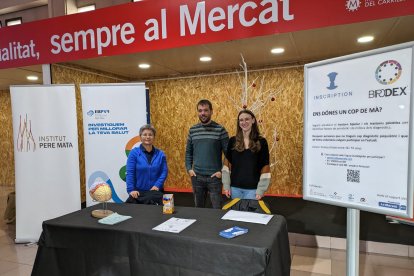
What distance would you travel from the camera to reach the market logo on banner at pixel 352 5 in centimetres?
245

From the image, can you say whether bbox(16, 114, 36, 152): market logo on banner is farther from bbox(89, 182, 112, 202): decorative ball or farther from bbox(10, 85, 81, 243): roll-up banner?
bbox(89, 182, 112, 202): decorative ball

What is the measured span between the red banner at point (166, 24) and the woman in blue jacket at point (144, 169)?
1077 mm

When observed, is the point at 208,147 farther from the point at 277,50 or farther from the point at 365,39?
the point at 365,39

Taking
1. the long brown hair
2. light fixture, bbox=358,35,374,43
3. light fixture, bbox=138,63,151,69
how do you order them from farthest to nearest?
light fixture, bbox=138,63,151,69 → light fixture, bbox=358,35,374,43 → the long brown hair

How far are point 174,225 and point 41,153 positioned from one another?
2339mm

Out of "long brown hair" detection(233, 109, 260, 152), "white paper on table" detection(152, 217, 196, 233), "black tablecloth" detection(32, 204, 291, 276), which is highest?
"long brown hair" detection(233, 109, 260, 152)

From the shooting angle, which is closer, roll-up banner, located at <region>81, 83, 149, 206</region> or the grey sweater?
the grey sweater

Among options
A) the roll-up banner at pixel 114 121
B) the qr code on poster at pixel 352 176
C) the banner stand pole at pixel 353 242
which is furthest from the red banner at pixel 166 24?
the banner stand pole at pixel 353 242

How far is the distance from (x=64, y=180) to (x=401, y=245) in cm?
356

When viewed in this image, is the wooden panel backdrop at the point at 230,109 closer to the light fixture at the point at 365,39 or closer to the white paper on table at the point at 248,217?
the light fixture at the point at 365,39

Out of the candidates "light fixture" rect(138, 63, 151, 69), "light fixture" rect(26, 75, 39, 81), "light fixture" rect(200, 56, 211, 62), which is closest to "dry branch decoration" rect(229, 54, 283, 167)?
"light fixture" rect(200, 56, 211, 62)

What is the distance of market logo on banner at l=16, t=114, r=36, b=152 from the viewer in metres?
3.31

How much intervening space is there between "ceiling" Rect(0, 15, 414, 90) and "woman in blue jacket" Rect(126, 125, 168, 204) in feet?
3.82

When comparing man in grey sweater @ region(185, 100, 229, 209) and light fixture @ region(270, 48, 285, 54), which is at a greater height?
light fixture @ region(270, 48, 285, 54)
